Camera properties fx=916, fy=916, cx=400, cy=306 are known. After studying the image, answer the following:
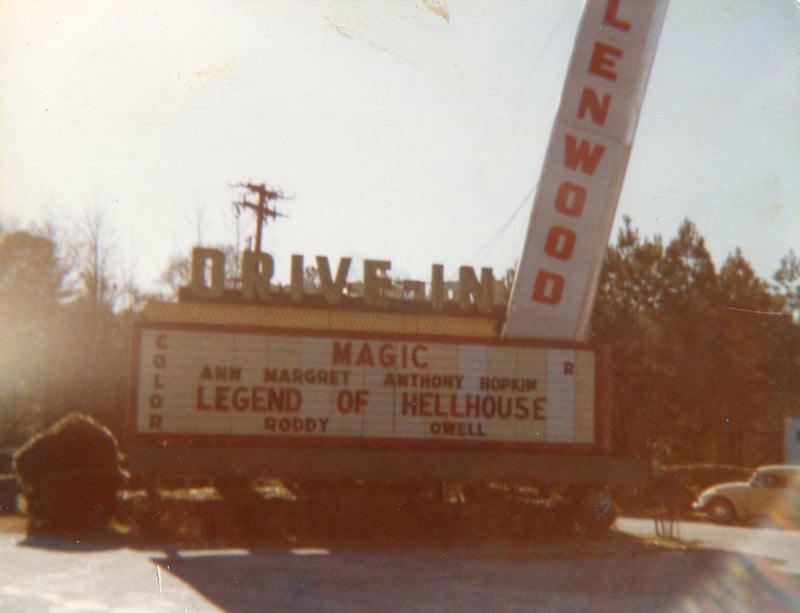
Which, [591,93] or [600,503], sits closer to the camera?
[600,503]

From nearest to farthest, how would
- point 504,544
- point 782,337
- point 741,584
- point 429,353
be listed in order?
1. point 741,584
2. point 504,544
3. point 429,353
4. point 782,337

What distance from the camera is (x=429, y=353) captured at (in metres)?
17.9

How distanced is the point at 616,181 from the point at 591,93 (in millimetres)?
2065

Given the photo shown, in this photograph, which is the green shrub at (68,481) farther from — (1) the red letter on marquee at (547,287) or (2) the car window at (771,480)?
(2) the car window at (771,480)

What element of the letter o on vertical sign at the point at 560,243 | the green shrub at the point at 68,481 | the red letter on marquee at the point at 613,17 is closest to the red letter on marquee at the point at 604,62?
the red letter on marquee at the point at 613,17

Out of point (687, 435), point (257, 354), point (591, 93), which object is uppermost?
point (591, 93)

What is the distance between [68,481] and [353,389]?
215 inches

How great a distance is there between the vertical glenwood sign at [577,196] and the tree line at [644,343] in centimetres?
1815

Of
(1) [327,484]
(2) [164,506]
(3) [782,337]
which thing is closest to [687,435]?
(3) [782,337]

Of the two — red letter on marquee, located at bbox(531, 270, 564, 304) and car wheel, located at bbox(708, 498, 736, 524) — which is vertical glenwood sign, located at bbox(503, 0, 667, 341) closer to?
red letter on marquee, located at bbox(531, 270, 564, 304)

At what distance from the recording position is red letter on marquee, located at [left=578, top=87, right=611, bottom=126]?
20547 millimetres

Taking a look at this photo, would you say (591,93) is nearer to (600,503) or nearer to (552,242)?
(552,242)

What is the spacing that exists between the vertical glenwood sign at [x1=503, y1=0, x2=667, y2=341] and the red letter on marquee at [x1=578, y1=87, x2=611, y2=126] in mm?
22

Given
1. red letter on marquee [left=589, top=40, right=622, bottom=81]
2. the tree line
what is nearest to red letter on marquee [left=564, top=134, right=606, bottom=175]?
red letter on marquee [left=589, top=40, right=622, bottom=81]
